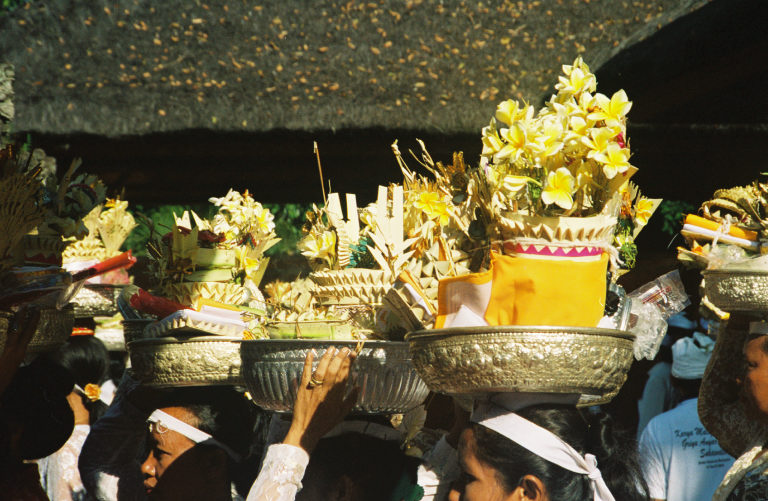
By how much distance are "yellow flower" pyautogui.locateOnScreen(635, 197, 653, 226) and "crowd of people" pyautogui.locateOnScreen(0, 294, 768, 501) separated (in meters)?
0.50

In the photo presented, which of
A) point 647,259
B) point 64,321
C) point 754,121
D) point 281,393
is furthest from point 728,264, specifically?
point 754,121

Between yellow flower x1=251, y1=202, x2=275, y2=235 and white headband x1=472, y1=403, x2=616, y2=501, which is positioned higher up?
yellow flower x1=251, y1=202, x2=275, y2=235

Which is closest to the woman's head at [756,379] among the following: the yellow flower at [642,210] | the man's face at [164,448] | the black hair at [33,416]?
the yellow flower at [642,210]

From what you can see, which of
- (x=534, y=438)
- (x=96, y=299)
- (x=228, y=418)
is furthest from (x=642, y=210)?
(x=96, y=299)

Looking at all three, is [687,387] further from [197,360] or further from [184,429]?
[197,360]

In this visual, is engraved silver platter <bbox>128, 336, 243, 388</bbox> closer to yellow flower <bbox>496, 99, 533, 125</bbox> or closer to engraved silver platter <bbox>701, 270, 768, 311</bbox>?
yellow flower <bbox>496, 99, 533, 125</bbox>

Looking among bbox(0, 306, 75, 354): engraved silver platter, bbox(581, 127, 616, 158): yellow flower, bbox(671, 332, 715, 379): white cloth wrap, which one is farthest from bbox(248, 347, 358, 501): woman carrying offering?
bbox(671, 332, 715, 379): white cloth wrap

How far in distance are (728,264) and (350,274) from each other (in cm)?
122

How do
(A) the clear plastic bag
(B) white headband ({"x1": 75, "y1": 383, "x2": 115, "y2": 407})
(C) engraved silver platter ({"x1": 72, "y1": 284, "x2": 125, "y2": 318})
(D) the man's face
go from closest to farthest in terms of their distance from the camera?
(A) the clear plastic bag, (D) the man's face, (C) engraved silver platter ({"x1": 72, "y1": 284, "x2": 125, "y2": 318}), (B) white headband ({"x1": 75, "y1": 383, "x2": 115, "y2": 407})

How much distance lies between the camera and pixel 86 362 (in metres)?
5.60

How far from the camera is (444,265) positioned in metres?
2.80

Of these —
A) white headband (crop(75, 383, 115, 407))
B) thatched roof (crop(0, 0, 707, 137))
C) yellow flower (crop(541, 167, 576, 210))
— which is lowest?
white headband (crop(75, 383, 115, 407))

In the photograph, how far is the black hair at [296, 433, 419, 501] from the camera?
3.18 meters

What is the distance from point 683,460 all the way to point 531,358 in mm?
2784
